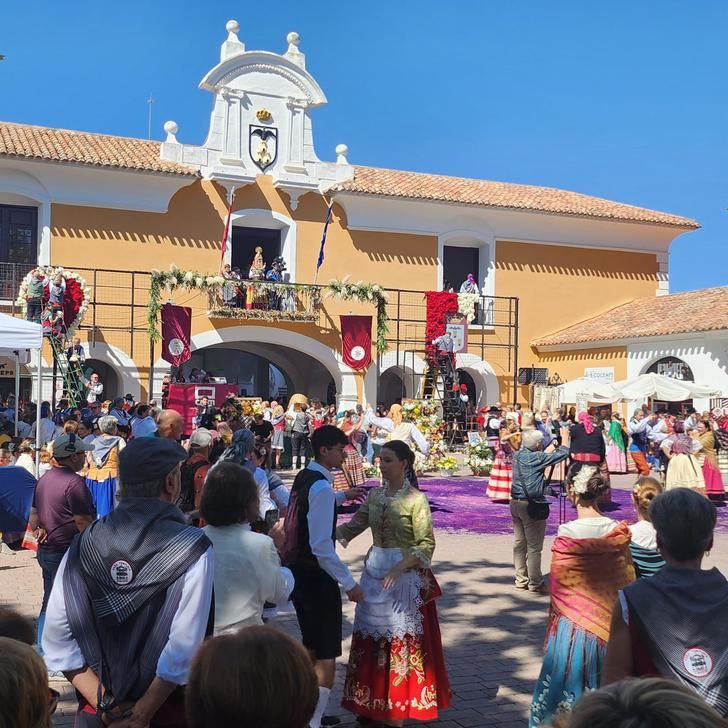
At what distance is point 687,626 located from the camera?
8.96 ft

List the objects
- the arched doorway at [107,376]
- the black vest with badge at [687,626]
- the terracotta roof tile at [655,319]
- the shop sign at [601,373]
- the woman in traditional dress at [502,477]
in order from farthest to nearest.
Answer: the shop sign at [601,373]
the arched doorway at [107,376]
the terracotta roof tile at [655,319]
the woman in traditional dress at [502,477]
the black vest with badge at [687,626]

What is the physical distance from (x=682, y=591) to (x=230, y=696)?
165 cm

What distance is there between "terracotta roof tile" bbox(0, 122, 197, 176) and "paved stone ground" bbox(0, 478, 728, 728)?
15.4 metres

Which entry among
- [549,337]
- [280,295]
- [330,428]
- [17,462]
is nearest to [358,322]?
[280,295]

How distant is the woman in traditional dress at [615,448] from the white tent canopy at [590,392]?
2.11 ft

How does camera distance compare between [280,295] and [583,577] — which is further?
[280,295]

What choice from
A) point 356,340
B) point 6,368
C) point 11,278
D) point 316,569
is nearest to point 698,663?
point 316,569

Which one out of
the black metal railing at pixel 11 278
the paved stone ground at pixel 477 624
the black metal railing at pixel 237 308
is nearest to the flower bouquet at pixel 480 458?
the black metal railing at pixel 237 308

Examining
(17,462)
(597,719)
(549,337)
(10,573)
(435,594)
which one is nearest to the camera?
(597,719)

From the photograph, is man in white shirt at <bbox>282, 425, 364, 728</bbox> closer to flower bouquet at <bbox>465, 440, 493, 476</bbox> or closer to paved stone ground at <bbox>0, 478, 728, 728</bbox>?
paved stone ground at <bbox>0, 478, 728, 728</bbox>

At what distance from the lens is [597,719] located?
4.65 ft

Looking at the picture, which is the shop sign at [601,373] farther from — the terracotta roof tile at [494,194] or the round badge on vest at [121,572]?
the round badge on vest at [121,572]

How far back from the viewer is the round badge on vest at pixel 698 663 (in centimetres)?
269

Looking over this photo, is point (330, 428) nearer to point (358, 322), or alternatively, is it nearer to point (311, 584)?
point (311, 584)
